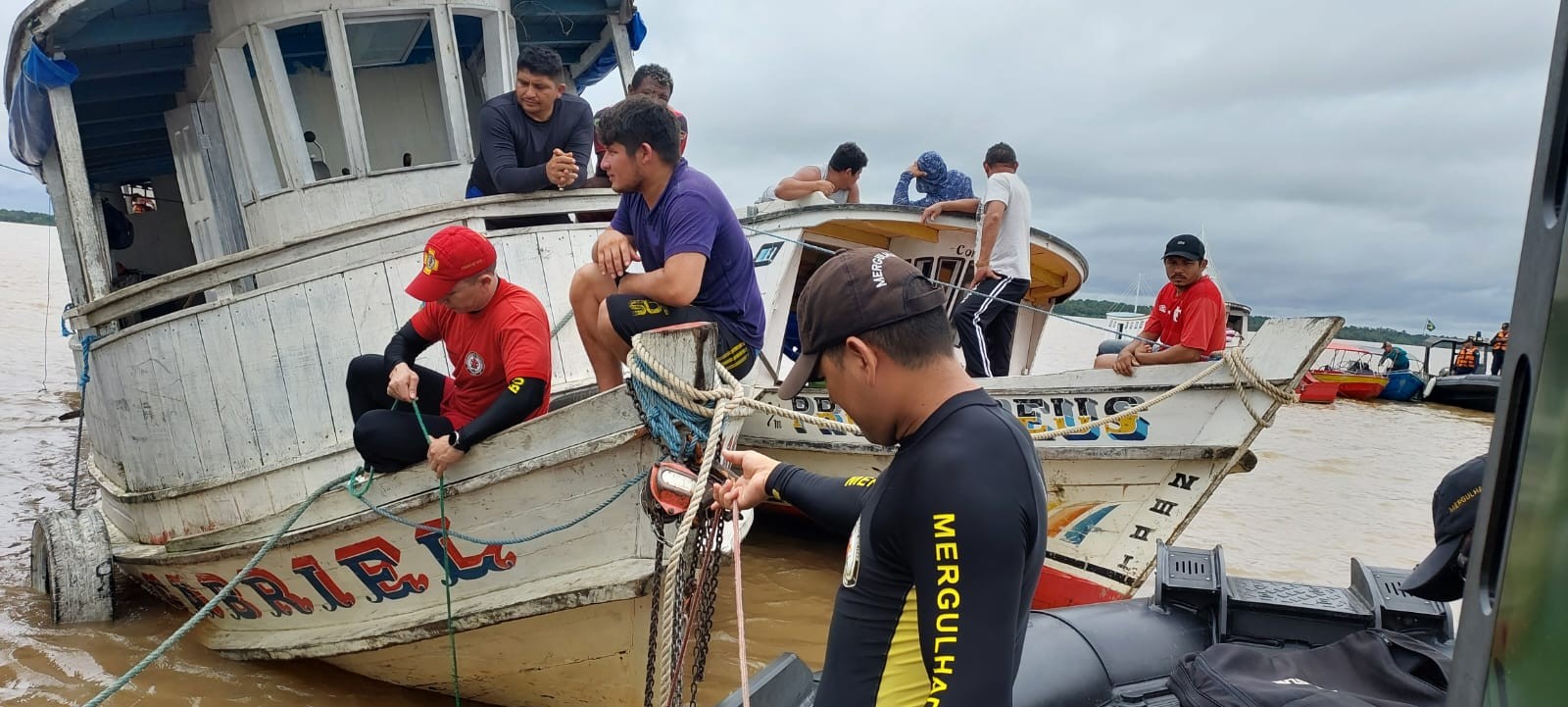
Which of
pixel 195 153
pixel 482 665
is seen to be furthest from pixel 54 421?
pixel 482 665

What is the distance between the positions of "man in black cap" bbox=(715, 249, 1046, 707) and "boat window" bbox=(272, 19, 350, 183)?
16.3 feet

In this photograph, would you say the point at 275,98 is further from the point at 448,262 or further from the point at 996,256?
the point at 996,256

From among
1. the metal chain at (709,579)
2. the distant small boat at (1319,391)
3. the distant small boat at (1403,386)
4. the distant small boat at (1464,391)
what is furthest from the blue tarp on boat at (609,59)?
the distant small boat at (1403,386)

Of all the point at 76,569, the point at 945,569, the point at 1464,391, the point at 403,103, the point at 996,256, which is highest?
the point at 403,103

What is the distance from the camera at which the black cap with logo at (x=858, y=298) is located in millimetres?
1386

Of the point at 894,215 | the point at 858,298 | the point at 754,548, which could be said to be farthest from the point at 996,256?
the point at 858,298

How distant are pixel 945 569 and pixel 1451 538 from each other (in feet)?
5.97

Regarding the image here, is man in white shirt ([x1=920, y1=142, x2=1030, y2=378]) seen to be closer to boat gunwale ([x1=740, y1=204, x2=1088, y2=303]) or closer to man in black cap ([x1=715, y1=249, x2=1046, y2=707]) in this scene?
boat gunwale ([x1=740, y1=204, x2=1088, y2=303])

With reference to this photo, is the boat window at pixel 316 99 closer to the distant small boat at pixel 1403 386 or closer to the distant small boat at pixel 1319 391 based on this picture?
the distant small boat at pixel 1319 391

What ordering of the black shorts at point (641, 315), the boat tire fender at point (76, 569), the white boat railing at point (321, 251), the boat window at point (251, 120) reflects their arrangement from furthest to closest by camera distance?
the boat window at point (251, 120) < the boat tire fender at point (76, 569) < the white boat railing at point (321, 251) < the black shorts at point (641, 315)

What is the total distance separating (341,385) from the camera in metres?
4.41

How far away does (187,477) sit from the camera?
15.3 feet

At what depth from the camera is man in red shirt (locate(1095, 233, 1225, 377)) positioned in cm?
532

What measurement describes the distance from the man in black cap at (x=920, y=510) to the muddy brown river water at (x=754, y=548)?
350 cm
